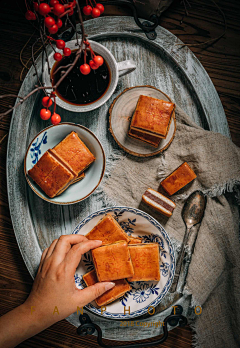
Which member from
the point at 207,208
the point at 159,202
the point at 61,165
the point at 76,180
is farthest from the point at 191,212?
the point at 61,165

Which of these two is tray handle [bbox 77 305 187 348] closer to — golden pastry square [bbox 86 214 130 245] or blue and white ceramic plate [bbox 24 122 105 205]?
golden pastry square [bbox 86 214 130 245]

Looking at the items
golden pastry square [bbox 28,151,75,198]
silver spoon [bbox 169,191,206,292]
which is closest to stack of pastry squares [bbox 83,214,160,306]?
silver spoon [bbox 169,191,206,292]

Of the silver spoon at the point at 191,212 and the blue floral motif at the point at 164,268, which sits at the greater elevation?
the silver spoon at the point at 191,212

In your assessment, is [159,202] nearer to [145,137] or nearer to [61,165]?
[145,137]

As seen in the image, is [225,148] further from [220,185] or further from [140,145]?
[140,145]

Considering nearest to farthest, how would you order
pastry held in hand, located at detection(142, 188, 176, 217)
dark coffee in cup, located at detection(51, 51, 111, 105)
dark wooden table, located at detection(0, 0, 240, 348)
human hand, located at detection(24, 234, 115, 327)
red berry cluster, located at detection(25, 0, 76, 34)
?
1. red berry cluster, located at detection(25, 0, 76, 34)
2. human hand, located at detection(24, 234, 115, 327)
3. dark coffee in cup, located at detection(51, 51, 111, 105)
4. pastry held in hand, located at detection(142, 188, 176, 217)
5. dark wooden table, located at detection(0, 0, 240, 348)

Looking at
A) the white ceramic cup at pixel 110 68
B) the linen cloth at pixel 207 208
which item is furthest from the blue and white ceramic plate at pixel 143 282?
the white ceramic cup at pixel 110 68

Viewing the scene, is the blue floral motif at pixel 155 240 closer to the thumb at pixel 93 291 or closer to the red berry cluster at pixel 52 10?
the thumb at pixel 93 291
